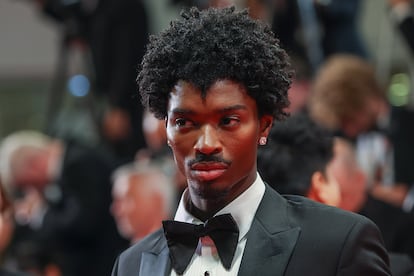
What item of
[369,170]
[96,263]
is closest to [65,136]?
[96,263]

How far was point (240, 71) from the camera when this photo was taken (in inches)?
79.7

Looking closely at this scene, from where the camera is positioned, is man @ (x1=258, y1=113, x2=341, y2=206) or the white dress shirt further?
man @ (x1=258, y1=113, x2=341, y2=206)

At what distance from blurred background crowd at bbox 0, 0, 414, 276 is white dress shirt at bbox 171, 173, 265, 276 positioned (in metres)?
0.76

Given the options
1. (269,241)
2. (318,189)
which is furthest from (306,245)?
(318,189)

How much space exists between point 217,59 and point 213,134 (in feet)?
0.49

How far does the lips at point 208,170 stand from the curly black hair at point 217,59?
0.14m

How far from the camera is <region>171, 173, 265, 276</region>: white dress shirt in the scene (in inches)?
82.4

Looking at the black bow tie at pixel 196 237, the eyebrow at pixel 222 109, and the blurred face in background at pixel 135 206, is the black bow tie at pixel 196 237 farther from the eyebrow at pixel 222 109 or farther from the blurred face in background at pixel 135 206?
the blurred face in background at pixel 135 206

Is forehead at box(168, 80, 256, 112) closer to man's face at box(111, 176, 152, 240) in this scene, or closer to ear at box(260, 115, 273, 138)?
ear at box(260, 115, 273, 138)

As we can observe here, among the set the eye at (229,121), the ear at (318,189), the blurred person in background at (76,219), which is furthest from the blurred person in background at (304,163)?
the blurred person in background at (76,219)

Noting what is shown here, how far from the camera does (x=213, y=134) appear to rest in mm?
1995

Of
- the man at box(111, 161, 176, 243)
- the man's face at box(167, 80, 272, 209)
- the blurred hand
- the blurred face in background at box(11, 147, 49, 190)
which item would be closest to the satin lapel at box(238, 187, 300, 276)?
the man's face at box(167, 80, 272, 209)

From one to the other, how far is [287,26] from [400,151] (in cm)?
122

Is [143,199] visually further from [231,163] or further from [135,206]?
[231,163]
